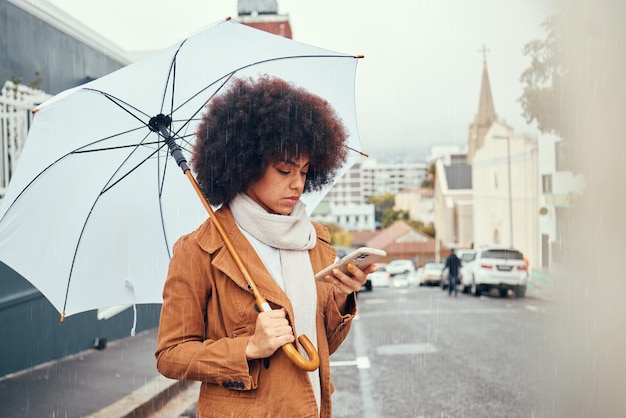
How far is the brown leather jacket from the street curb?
3849mm

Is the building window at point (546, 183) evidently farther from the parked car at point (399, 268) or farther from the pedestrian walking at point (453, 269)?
the parked car at point (399, 268)

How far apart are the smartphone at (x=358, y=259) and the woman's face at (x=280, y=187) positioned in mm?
278

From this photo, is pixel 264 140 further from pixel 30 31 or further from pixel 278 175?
pixel 30 31

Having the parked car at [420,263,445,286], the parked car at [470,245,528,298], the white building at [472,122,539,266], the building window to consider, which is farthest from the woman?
the white building at [472,122,539,266]

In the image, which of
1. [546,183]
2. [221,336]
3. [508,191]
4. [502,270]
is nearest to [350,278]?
[221,336]

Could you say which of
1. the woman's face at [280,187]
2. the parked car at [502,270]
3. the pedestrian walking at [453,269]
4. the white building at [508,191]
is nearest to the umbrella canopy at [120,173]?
the woman's face at [280,187]

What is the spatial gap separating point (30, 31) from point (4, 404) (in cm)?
427

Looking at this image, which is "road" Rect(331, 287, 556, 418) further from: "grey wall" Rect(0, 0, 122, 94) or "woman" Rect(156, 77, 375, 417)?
"grey wall" Rect(0, 0, 122, 94)

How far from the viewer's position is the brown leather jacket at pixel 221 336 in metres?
2.05

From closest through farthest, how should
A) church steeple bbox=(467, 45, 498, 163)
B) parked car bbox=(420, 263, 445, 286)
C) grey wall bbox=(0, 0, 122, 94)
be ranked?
grey wall bbox=(0, 0, 122, 94) → parked car bbox=(420, 263, 445, 286) → church steeple bbox=(467, 45, 498, 163)

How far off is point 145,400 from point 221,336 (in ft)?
14.2

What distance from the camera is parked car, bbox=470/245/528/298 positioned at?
19.5m

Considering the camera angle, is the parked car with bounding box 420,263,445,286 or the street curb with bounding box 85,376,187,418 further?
the parked car with bounding box 420,263,445,286

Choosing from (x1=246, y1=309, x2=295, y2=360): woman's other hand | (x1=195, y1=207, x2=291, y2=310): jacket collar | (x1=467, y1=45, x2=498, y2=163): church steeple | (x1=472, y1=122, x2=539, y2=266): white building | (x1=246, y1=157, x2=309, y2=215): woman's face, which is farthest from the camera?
(x1=467, y1=45, x2=498, y2=163): church steeple
